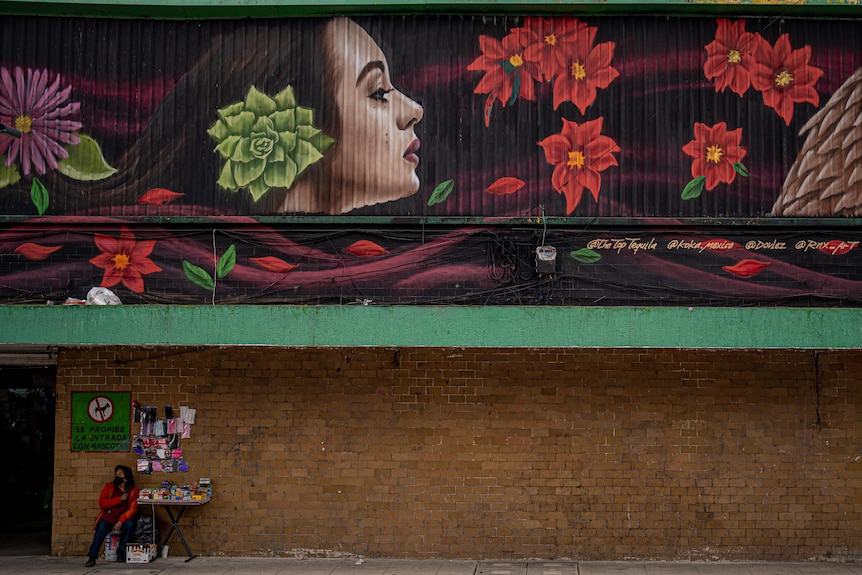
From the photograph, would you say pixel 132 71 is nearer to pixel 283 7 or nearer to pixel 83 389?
pixel 283 7

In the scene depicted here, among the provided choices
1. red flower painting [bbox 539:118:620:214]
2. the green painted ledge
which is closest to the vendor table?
the green painted ledge

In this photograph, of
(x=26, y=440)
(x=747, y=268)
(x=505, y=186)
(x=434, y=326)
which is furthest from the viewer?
(x=26, y=440)

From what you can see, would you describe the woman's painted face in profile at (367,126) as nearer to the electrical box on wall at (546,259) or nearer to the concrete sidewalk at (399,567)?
the electrical box on wall at (546,259)

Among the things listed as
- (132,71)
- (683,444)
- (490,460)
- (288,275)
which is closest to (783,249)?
(683,444)

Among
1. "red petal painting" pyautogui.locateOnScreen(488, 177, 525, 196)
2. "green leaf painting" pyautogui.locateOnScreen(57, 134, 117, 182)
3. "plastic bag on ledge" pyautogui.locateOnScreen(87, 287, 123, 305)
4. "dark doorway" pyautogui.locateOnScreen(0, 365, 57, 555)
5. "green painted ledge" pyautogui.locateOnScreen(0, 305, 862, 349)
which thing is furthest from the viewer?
"dark doorway" pyautogui.locateOnScreen(0, 365, 57, 555)

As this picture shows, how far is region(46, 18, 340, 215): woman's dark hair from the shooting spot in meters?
12.7

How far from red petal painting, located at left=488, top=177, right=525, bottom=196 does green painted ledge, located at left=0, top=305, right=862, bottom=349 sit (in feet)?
5.33

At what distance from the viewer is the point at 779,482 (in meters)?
12.5

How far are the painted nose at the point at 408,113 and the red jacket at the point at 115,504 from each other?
5.78 meters

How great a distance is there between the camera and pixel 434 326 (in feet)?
38.8

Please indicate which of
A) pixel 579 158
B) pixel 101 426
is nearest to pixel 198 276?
pixel 101 426

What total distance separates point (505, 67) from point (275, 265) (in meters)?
3.83

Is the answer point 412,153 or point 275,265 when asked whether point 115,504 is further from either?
point 412,153

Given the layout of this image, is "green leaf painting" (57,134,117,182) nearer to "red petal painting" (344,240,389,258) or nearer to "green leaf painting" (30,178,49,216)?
"green leaf painting" (30,178,49,216)
